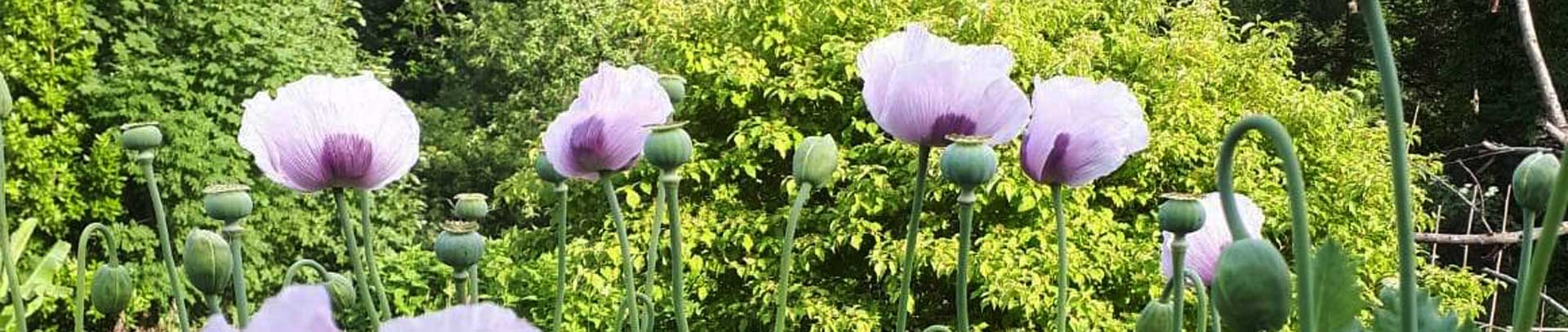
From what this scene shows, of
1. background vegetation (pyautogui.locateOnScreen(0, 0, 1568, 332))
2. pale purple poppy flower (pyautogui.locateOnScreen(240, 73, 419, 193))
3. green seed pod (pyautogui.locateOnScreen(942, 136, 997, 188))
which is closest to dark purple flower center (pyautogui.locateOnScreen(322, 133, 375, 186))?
pale purple poppy flower (pyautogui.locateOnScreen(240, 73, 419, 193))

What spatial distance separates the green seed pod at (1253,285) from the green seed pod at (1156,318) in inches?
7.3

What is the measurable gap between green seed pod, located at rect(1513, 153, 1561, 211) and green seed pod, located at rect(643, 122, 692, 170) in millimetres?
272

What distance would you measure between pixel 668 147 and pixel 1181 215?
0.18 meters

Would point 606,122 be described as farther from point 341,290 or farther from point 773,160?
point 773,160

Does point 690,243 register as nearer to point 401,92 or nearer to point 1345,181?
point 1345,181

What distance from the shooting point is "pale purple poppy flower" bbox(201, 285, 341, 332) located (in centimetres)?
22

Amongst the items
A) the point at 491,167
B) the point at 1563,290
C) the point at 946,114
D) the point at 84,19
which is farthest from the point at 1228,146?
the point at 491,167

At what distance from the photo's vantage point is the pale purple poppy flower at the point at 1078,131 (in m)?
0.62

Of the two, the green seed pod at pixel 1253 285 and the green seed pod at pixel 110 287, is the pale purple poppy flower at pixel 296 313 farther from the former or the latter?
the green seed pod at pixel 110 287

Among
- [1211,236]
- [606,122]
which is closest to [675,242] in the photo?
[606,122]

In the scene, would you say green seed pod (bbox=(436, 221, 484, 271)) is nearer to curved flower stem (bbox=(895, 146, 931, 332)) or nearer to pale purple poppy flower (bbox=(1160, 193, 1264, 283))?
curved flower stem (bbox=(895, 146, 931, 332))

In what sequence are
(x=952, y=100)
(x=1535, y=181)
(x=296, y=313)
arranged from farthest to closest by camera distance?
1. (x=952, y=100)
2. (x=1535, y=181)
3. (x=296, y=313)

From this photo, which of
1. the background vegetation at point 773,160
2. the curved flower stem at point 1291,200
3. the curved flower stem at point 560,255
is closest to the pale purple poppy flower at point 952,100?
the curved flower stem at point 560,255

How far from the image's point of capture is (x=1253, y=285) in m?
0.34
